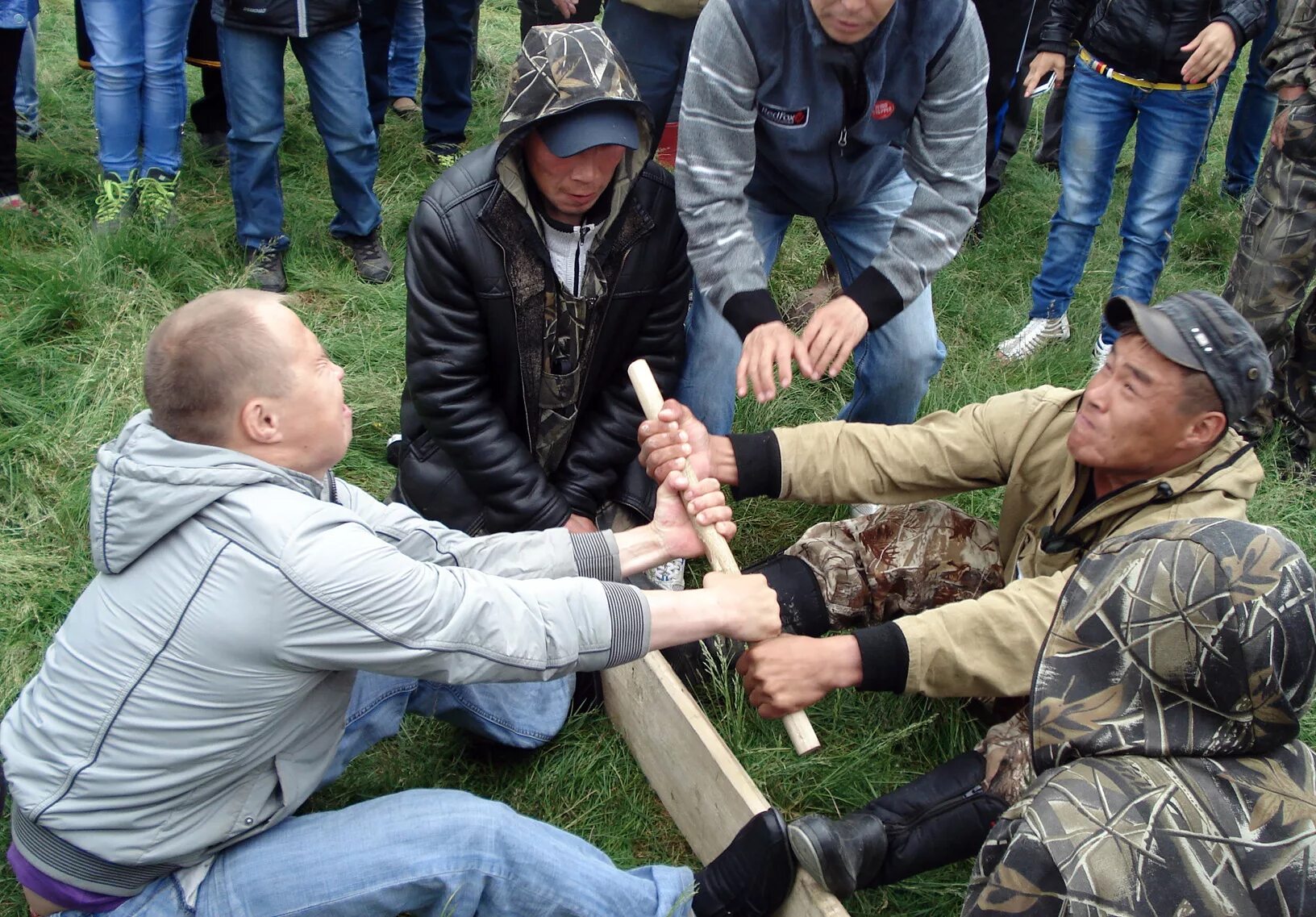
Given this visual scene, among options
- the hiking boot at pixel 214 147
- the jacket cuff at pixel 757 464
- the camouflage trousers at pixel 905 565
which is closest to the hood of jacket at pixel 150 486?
the jacket cuff at pixel 757 464

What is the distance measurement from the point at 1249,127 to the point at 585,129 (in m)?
4.81

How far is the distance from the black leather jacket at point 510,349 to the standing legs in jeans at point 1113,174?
2107mm

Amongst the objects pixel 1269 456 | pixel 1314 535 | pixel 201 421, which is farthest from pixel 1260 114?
pixel 201 421

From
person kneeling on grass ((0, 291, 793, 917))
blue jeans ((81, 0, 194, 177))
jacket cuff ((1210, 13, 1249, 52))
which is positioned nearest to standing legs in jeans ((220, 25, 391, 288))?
blue jeans ((81, 0, 194, 177))

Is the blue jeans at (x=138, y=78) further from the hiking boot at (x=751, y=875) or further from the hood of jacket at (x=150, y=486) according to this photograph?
the hiking boot at (x=751, y=875)

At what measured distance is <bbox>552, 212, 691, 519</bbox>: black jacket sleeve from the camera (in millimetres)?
3242

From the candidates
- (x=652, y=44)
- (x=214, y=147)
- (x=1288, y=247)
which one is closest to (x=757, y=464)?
(x=652, y=44)

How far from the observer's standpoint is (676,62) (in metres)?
4.37

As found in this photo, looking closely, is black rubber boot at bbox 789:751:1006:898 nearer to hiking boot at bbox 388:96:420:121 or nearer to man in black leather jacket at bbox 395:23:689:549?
man in black leather jacket at bbox 395:23:689:549

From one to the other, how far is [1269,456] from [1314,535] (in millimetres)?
430

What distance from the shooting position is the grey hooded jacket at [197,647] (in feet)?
6.13

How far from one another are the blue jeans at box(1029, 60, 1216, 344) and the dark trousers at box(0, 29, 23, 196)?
434 cm

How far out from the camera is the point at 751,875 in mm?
2252

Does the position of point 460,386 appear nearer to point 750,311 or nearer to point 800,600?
point 750,311
